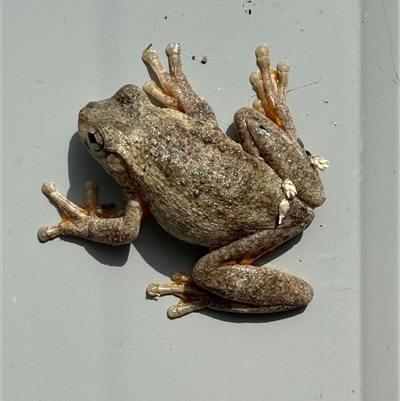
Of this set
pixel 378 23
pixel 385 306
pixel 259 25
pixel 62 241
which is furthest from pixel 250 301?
pixel 378 23

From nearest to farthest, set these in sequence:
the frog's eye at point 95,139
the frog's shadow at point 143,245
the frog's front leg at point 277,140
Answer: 1. the frog's eye at point 95,139
2. the frog's front leg at point 277,140
3. the frog's shadow at point 143,245

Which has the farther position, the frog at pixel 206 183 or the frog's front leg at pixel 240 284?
the frog's front leg at pixel 240 284

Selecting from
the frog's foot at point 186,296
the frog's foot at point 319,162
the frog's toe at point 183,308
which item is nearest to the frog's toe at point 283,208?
the frog's foot at point 319,162

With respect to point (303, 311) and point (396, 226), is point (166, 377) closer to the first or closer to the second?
point (303, 311)

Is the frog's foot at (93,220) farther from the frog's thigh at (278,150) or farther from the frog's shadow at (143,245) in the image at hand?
the frog's thigh at (278,150)

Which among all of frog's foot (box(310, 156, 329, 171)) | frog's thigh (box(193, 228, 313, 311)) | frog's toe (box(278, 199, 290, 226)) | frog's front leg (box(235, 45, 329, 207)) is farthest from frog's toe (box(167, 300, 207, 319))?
frog's foot (box(310, 156, 329, 171))

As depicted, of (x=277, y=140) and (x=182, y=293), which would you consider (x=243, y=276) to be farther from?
(x=277, y=140)

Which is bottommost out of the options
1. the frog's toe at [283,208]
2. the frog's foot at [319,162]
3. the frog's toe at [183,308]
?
the frog's toe at [183,308]
